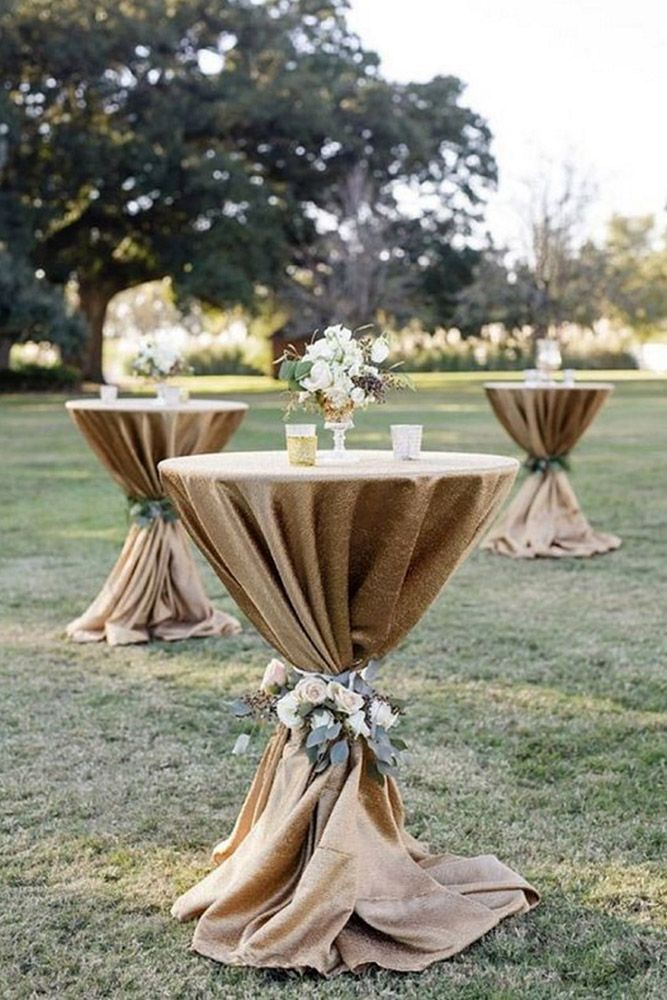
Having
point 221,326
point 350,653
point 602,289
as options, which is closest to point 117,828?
point 350,653

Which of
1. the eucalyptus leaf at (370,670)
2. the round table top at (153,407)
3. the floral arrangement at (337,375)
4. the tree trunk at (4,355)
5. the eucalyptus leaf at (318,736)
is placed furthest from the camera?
the tree trunk at (4,355)

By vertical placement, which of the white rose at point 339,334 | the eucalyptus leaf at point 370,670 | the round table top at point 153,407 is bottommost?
the eucalyptus leaf at point 370,670

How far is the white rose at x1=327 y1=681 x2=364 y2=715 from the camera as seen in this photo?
10.2ft

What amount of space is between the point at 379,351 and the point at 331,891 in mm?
1434

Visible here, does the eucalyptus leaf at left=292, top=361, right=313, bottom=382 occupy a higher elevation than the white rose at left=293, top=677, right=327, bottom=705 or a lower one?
higher

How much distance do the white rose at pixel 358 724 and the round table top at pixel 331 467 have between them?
63 cm

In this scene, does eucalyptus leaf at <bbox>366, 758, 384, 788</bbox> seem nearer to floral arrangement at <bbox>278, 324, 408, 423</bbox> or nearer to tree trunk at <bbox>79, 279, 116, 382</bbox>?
floral arrangement at <bbox>278, 324, 408, 423</bbox>

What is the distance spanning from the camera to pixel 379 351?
3.41 meters

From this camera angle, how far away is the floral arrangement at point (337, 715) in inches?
123

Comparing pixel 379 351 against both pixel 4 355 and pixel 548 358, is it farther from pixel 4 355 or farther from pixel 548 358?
pixel 4 355

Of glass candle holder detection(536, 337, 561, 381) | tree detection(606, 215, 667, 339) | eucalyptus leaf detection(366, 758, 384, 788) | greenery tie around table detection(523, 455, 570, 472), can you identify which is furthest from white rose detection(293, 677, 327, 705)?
tree detection(606, 215, 667, 339)

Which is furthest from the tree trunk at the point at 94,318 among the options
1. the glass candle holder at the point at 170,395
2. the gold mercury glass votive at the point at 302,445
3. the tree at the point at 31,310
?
the gold mercury glass votive at the point at 302,445

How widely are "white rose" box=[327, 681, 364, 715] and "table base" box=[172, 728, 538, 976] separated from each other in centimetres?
14

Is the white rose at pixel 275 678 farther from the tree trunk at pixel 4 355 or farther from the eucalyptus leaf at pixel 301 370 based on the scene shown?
the tree trunk at pixel 4 355
